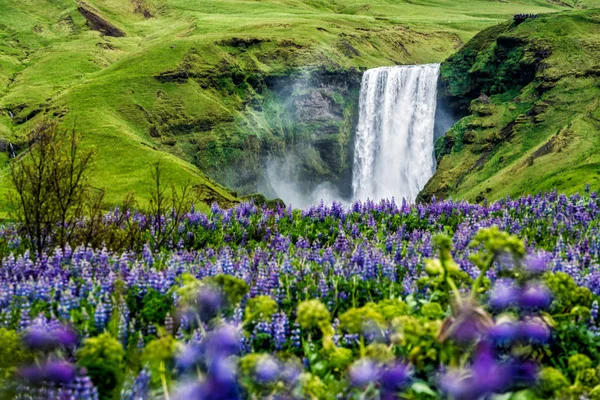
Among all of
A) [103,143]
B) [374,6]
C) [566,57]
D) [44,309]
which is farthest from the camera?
[374,6]

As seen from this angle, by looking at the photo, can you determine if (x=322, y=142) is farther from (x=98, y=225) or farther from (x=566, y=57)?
(x=98, y=225)

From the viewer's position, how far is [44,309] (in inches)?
329

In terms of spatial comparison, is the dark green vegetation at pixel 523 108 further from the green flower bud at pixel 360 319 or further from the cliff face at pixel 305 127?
the green flower bud at pixel 360 319

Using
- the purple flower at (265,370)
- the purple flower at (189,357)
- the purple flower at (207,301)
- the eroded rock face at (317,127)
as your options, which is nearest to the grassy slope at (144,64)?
the eroded rock face at (317,127)

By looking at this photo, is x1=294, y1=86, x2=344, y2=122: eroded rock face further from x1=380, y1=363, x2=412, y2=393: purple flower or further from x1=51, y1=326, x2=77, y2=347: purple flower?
x1=380, y1=363, x2=412, y2=393: purple flower

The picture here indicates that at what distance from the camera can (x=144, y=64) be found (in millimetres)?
72875

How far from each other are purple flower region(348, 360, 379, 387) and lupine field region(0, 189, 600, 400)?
0.05ft

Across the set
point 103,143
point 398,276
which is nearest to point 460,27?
Result: point 103,143

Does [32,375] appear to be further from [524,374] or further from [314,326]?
[524,374]

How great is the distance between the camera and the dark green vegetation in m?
40.0

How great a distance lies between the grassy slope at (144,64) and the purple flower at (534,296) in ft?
141

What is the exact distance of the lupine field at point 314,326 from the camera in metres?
5.13

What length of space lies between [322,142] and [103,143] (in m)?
23.8

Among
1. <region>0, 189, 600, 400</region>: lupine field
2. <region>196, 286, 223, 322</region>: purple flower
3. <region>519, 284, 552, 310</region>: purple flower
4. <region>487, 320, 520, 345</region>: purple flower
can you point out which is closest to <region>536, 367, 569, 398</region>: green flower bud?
<region>0, 189, 600, 400</region>: lupine field
